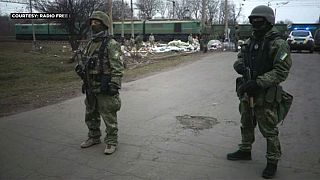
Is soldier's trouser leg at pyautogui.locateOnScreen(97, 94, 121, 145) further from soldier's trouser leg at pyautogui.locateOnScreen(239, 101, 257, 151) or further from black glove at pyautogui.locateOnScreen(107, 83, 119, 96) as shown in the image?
soldier's trouser leg at pyautogui.locateOnScreen(239, 101, 257, 151)

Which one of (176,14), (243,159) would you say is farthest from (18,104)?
(176,14)

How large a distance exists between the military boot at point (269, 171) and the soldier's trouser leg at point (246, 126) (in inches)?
21.8

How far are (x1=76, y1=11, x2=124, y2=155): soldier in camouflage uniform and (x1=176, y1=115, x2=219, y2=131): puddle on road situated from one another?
1824 millimetres

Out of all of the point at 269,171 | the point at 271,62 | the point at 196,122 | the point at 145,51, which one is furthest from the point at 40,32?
the point at 269,171

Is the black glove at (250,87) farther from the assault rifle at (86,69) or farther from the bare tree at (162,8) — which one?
the bare tree at (162,8)

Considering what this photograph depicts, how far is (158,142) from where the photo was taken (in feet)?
19.5

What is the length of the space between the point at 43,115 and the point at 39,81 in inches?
316

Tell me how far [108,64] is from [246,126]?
203cm

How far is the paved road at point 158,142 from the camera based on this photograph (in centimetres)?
477

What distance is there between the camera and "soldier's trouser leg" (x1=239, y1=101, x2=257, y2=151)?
4.88m

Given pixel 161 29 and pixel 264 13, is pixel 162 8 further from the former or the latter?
pixel 264 13

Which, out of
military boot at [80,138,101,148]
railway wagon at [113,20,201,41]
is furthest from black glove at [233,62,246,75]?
railway wagon at [113,20,201,41]

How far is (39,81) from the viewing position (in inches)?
609

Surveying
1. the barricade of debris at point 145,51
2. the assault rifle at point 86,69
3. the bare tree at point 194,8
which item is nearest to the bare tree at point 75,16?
the barricade of debris at point 145,51
